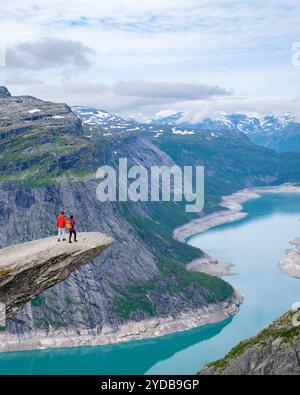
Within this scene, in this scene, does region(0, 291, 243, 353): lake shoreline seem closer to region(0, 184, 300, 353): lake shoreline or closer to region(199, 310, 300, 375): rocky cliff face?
region(0, 184, 300, 353): lake shoreline

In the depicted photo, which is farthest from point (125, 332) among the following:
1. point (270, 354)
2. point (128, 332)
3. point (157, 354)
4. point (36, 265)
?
point (36, 265)

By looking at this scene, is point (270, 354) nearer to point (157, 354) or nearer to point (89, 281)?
point (157, 354)

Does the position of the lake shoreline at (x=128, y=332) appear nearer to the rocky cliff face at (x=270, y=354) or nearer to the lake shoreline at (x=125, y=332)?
the lake shoreline at (x=125, y=332)

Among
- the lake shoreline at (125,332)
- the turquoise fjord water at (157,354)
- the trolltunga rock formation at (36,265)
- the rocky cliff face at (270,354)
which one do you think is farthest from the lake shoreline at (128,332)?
the trolltunga rock formation at (36,265)

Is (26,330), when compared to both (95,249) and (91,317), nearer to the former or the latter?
(91,317)

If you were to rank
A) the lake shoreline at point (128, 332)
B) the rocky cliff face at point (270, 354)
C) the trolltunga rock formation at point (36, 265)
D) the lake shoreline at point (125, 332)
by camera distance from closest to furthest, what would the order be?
the trolltunga rock formation at point (36, 265) → the rocky cliff face at point (270, 354) → the lake shoreline at point (128, 332) → the lake shoreline at point (125, 332)

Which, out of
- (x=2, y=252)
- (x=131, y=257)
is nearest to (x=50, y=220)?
(x=131, y=257)
